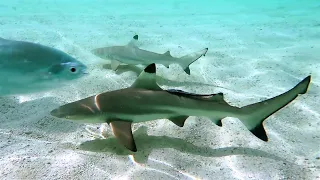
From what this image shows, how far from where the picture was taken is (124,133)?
2625 millimetres

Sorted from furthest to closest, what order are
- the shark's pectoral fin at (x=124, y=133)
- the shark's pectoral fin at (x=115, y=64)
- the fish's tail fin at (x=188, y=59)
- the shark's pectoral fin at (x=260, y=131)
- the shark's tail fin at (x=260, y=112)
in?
the shark's pectoral fin at (x=115, y=64)
the fish's tail fin at (x=188, y=59)
the shark's pectoral fin at (x=260, y=131)
the shark's tail fin at (x=260, y=112)
the shark's pectoral fin at (x=124, y=133)

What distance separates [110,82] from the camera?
16.3 feet

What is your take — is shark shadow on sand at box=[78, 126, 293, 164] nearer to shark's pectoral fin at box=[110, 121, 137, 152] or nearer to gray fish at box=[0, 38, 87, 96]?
shark's pectoral fin at box=[110, 121, 137, 152]

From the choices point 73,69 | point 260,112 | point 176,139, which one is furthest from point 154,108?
point 260,112

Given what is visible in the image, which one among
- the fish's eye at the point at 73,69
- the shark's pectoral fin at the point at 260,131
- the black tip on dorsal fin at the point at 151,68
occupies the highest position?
the black tip on dorsal fin at the point at 151,68

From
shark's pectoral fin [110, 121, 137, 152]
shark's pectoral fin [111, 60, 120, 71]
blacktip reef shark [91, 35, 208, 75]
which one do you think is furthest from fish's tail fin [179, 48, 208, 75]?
shark's pectoral fin [110, 121, 137, 152]

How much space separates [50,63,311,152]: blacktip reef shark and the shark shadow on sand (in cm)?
32

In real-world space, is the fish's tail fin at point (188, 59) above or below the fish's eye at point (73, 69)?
below

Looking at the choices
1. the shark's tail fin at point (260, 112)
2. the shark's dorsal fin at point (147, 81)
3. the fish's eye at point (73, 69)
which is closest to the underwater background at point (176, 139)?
the fish's eye at point (73, 69)

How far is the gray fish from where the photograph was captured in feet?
8.77

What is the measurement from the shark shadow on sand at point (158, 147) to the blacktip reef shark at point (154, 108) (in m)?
0.32

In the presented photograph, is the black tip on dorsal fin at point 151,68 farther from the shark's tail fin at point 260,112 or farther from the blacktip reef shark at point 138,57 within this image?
the blacktip reef shark at point 138,57

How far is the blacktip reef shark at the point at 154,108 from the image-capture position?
2756 mm

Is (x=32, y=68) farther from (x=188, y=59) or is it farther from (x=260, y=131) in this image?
(x=188, y=59)
